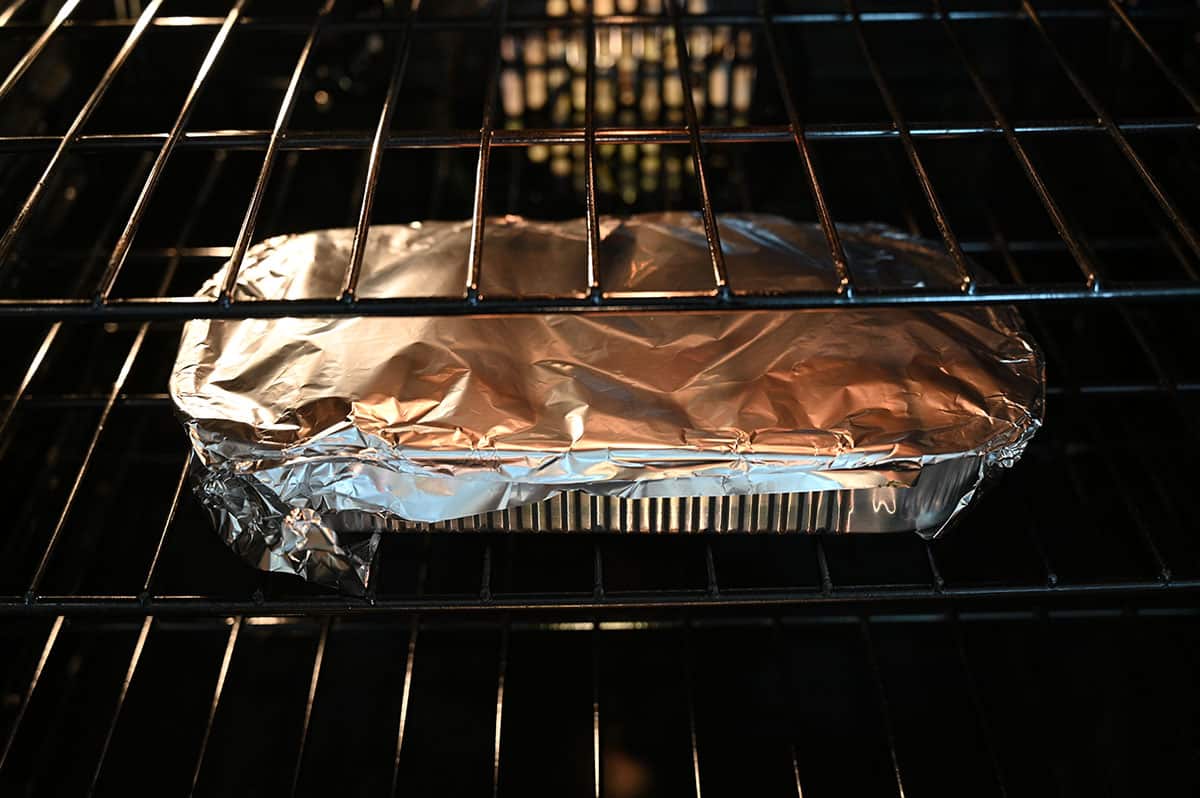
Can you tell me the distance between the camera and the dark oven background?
31.5 inches

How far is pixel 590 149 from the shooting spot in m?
0.75

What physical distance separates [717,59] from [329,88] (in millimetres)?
450

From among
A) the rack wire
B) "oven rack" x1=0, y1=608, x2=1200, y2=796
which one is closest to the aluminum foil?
the rack wire

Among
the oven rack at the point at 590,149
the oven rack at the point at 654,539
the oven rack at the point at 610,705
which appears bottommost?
the oven rack at the point at 610,705

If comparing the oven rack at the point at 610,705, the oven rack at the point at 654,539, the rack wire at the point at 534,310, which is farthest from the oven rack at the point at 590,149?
the oven rack at the point at 610,705

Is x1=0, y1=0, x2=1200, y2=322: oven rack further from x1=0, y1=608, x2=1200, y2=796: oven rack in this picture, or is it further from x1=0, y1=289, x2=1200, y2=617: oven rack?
x1=0, y1=608, x2=1200, y2=796: oven rack

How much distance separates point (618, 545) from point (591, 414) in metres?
0.24

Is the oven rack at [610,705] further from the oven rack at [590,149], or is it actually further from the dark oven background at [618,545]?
the oven rack at [590,149]

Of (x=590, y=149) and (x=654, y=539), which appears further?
(x=654, y=539)

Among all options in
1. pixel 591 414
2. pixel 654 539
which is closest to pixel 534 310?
pixel 591 414

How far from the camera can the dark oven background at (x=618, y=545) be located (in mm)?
800

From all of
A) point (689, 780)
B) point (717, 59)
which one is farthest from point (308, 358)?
point (717, 59)

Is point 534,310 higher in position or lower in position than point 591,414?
higher

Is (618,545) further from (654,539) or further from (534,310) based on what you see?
(534,310)
